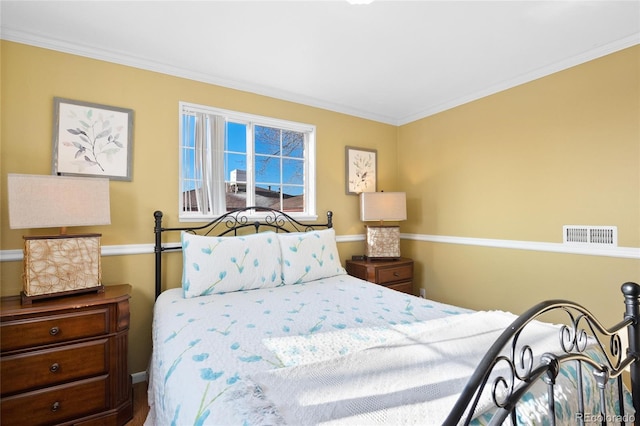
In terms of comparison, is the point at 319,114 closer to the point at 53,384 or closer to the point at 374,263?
the point at 374,263

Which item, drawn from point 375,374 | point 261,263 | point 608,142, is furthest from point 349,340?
point 608,142

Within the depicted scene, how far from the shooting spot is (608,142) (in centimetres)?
220

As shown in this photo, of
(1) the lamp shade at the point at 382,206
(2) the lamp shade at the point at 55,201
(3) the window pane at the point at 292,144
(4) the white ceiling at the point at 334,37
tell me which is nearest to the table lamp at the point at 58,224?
(2) the lamp shade at the point at 55,201

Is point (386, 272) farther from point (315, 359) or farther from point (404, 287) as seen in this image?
point (315, 359)

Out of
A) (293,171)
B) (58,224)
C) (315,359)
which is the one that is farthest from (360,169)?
(58,224)

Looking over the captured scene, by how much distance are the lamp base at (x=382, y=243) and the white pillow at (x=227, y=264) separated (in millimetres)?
1272

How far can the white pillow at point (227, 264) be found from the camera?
2104 mm

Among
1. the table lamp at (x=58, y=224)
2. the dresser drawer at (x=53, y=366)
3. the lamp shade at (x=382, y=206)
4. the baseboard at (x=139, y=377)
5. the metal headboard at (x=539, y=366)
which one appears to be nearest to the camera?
the metal headboard at (x=539, y=366)

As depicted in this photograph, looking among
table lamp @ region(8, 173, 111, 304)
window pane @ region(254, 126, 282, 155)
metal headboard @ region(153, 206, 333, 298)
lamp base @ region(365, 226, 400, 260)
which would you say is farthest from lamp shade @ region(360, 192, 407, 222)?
table lamp @ region(8, 173, 111, 304)

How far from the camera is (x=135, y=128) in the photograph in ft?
7.74

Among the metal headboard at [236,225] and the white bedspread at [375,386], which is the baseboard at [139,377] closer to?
the metal headboard at [236,225]

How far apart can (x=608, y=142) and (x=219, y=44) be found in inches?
115

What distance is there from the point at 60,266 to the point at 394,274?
276 cm

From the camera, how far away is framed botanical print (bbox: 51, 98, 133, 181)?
2104 millimetres
